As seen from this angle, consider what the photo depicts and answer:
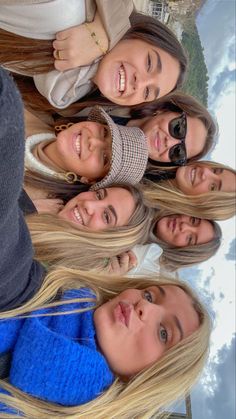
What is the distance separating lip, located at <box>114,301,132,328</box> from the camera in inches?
98.8

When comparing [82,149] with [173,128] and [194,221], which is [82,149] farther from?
[194,221]

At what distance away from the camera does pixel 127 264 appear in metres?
4.32

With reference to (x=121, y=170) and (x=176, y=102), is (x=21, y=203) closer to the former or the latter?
(x=121, y=170)

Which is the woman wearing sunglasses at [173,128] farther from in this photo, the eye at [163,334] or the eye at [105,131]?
the eye at [163,334]

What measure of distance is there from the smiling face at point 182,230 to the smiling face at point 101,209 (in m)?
1.10

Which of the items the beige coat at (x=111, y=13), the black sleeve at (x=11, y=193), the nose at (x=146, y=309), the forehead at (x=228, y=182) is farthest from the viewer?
the forehead at (x=228, y=182)

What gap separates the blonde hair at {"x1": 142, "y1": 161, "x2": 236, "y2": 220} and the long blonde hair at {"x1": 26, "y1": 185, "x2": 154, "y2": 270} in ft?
2.32

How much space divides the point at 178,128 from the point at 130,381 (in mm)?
2806

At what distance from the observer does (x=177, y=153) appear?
4.82 meters

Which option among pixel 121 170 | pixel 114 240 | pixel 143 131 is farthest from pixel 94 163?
pixel 143 131

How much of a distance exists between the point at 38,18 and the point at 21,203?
1.54 m

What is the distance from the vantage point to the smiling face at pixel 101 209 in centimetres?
374

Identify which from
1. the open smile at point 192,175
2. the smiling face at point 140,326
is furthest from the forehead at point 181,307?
the open smile at point 192,175

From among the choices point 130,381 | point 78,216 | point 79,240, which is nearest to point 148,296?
point 130,381
